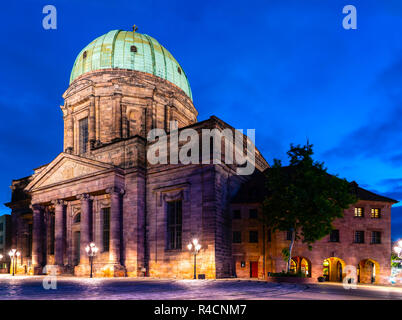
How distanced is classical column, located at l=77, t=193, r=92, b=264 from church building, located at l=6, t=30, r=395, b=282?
0.12 metres

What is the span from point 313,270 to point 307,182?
40.5ft

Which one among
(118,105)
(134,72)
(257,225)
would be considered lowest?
(257,225)

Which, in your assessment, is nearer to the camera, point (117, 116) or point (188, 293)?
point (188, 293)

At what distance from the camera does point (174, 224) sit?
131ft

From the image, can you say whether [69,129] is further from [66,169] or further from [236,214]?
[236,214]

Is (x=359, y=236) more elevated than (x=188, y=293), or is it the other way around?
(x=188, y=293)

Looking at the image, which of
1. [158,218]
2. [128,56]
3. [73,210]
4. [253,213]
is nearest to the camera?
[253,213]

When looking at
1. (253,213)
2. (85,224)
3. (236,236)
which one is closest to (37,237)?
(85,224)

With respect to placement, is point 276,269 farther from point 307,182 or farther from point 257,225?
point 307,182

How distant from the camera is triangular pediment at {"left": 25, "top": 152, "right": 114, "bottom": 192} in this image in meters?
43.4

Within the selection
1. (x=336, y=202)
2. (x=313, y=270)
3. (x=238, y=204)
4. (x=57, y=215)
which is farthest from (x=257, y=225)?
(x=57, y=215)

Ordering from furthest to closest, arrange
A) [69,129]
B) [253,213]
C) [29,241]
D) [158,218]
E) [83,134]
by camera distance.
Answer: [29,241] → [69,129] → [83,134] → [158,218] → [253,213]

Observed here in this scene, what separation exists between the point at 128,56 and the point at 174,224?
93.1ft
